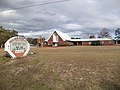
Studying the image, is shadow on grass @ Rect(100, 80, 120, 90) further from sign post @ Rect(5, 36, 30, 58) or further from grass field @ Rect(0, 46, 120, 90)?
sign post @ Rect(5, 36, 30, 58)

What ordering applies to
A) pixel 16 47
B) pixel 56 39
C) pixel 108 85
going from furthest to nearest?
1. pixel 56 39
2. pixel 16 47
3. pixel 108 85

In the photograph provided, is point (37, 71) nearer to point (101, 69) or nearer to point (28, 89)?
point (28, 89)

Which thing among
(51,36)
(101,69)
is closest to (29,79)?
(101,69)

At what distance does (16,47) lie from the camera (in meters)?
19.4

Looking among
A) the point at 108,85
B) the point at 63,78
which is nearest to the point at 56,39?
the point at 63,78

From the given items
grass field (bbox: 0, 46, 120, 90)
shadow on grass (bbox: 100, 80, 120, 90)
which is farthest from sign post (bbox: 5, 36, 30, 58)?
shadow on grass (bbox: 100, 80, 120, 90)

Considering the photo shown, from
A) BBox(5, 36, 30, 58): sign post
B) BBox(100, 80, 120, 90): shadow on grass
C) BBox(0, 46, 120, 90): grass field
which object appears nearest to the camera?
BBox(100, 80, 120, 90): shadow on grass

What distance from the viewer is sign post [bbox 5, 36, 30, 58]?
18.6 metres

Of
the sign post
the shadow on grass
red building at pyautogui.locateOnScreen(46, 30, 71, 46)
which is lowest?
the shadow on grass

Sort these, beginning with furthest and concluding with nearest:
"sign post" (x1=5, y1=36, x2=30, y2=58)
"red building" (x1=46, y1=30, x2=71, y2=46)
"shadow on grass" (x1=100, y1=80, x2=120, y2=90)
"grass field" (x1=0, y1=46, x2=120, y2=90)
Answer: "red building" (x1=46, y1=30, x2=71, y2=46) → "sign post" (x1=5, y1=36, x2=30, y2=58) → "grass field" (x1=0, y1=46, x2=120, y2=90) → "shadow on grass" (x1=100, y1=80, x2=120, y2=90)

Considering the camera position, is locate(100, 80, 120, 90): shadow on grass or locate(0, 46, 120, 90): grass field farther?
locate(0, 46, 120, 90): grass field

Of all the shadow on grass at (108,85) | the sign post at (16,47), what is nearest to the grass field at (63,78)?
the shadow on grass at (108,85)

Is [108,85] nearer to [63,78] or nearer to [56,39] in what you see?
[63,78]

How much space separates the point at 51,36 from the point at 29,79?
73.2 m
